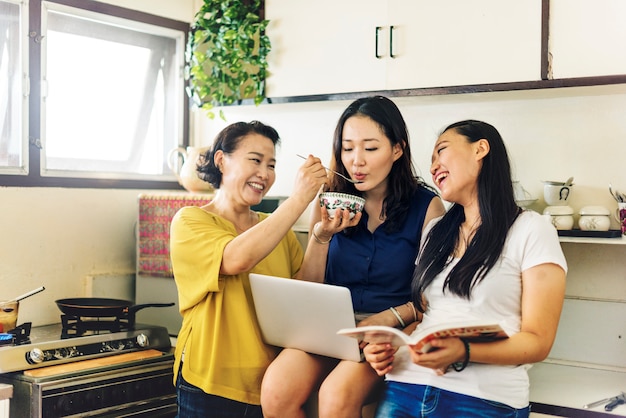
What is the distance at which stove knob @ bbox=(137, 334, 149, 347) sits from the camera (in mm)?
2564

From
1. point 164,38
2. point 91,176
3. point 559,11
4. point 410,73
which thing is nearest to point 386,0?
point 410,73

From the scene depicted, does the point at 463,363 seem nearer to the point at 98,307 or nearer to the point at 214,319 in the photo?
the point at 214,319

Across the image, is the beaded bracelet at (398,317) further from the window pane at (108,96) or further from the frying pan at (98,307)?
the window pane at (108,96)

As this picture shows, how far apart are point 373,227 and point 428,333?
2.12 ft

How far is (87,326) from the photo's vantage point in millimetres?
2539

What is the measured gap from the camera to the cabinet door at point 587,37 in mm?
2242

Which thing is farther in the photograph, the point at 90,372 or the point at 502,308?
the point at 90,372

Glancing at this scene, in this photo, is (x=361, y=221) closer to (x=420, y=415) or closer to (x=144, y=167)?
(x=420, y=415)

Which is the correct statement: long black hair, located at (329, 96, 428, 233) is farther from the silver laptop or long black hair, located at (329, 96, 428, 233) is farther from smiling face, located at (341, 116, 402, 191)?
the silver laptop

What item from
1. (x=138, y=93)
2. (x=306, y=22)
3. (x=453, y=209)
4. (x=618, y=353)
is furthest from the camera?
(x=138, y=93)

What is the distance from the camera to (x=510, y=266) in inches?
71.9

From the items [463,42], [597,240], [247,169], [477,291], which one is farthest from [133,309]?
[597,240]

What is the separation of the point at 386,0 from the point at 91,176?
1.35 m

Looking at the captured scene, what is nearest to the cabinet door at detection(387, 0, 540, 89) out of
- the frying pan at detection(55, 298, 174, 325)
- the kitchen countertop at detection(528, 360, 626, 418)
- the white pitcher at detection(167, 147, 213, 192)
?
the white pitcher at detection(167, 147, 213, 192)
